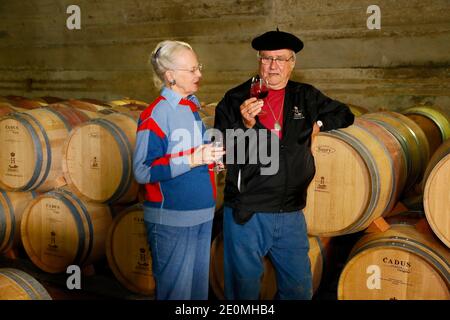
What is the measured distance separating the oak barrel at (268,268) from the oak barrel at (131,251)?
0.61m

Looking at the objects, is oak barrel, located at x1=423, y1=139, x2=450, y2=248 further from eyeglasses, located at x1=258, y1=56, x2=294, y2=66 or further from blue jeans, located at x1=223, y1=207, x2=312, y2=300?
eyeglasses, located at x1=258, y1=56, x2=294, y2=66

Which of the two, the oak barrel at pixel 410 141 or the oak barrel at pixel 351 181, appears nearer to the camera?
the oak barrel at pixel 351 181

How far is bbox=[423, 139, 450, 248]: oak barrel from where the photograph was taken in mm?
2754

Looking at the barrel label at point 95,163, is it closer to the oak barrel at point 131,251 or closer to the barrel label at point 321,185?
the oak barrel at point 131,251

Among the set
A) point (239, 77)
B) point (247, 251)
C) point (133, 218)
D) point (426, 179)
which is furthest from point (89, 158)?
point (239, 77)

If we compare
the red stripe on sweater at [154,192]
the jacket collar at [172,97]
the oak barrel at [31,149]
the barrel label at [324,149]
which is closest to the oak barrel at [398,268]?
the barrel label at [324,149]

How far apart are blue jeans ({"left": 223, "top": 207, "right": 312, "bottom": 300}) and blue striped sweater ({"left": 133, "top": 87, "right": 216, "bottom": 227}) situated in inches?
14.5

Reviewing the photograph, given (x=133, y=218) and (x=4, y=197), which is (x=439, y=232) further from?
(x=4, y=197)

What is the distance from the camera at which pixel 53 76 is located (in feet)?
28.8

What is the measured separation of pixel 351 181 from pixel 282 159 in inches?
26.5

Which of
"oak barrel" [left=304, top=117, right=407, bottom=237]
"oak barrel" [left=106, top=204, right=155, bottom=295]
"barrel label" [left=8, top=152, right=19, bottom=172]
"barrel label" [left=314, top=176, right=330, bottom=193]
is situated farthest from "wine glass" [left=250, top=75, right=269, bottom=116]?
"barrel label" [left=8, top=152, right=19, bottom=172]

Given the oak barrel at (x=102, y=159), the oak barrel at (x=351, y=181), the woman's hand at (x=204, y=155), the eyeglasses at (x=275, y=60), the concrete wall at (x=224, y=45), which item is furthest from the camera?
the concrete wall at (x=224, y=45)

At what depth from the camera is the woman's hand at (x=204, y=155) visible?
229 cm
